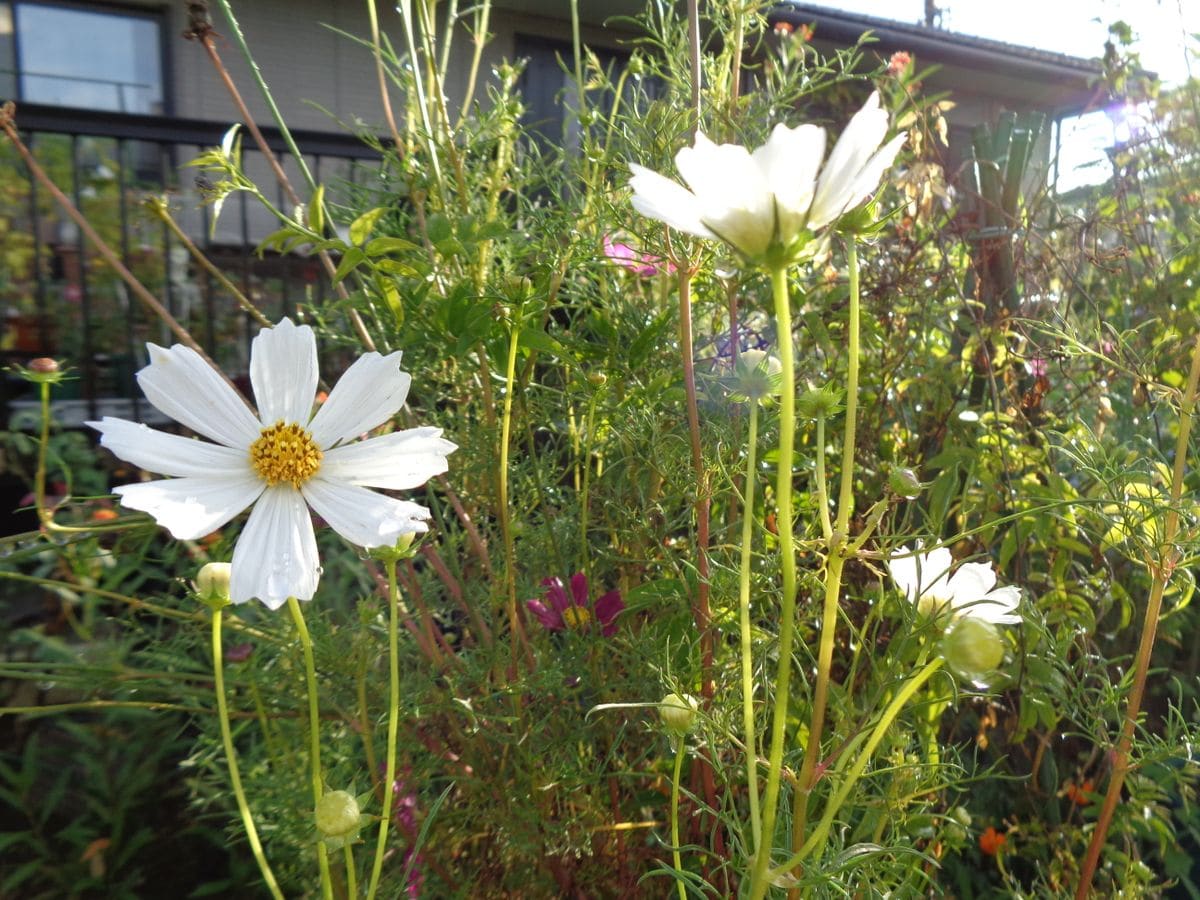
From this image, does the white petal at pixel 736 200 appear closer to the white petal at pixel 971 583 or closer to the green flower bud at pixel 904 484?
the green flower bud at pixel 904 484

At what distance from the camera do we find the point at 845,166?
50 centimetres

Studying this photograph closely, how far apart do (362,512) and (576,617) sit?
36 centimetres

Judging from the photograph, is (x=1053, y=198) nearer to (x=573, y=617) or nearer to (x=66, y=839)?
(x=573, y=617)

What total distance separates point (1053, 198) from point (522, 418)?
1.02 metres

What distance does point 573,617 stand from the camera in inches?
37.7

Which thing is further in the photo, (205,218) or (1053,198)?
(205,218)

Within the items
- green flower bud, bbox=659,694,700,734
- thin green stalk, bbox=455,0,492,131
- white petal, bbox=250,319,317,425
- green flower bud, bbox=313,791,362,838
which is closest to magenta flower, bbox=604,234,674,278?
thin green stalk, bbox=455,0,492,131

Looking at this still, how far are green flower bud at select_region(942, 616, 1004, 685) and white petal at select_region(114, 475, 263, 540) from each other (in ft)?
1.56

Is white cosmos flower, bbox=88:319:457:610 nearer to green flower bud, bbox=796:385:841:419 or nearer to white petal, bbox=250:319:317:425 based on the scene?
white petal, bbox=250:319:317:425

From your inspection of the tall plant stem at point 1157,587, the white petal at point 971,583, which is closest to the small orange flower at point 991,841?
the tall plant stem at point 1157,587

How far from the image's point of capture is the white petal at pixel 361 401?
2.27 ft

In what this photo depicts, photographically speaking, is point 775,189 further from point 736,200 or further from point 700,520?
point 700,520

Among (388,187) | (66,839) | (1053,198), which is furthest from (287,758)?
(1053,198)

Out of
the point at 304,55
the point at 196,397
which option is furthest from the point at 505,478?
the point at 304,55
